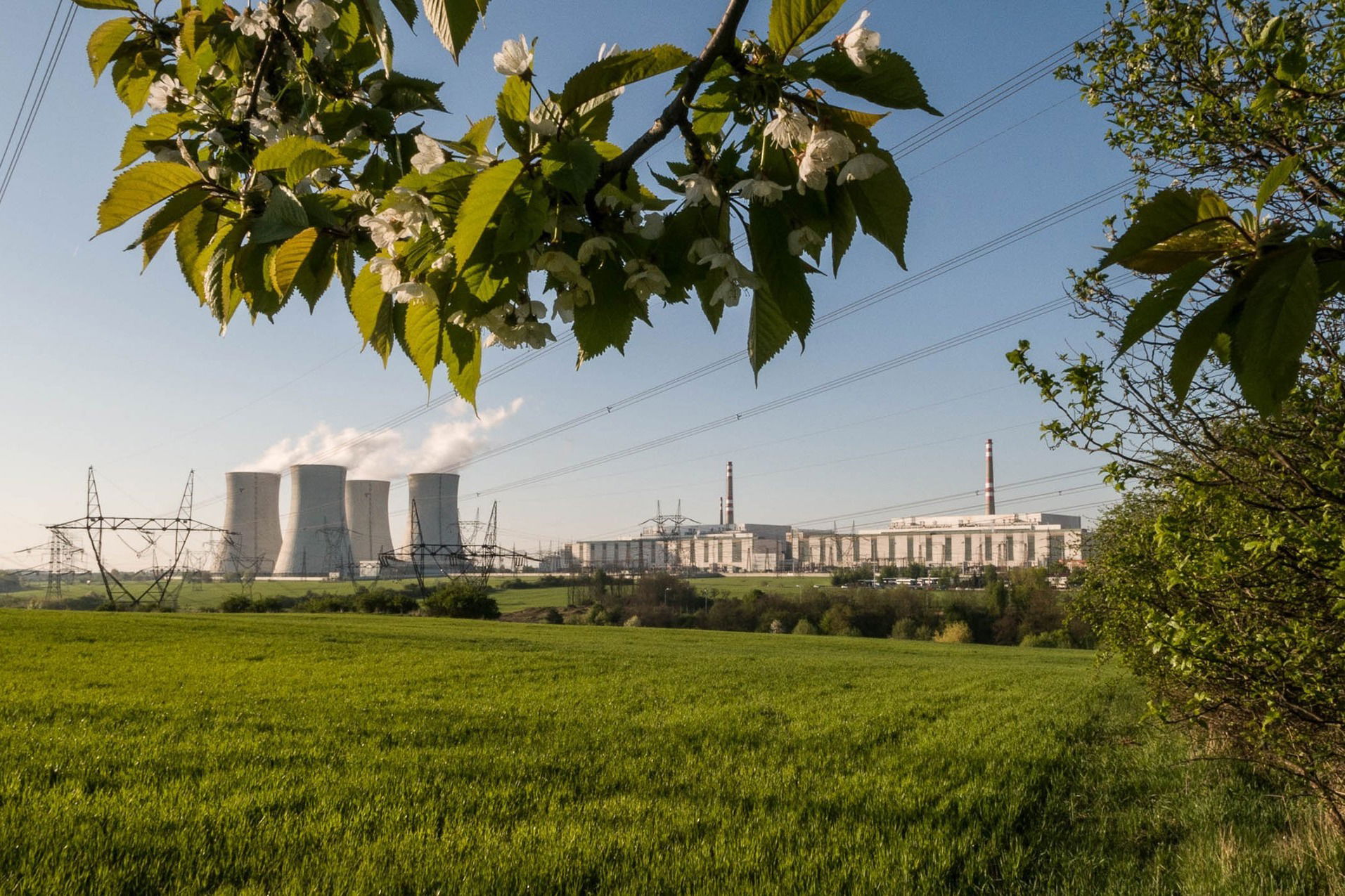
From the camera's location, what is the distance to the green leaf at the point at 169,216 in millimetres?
882

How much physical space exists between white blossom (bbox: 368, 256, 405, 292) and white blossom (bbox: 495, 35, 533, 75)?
0.22m

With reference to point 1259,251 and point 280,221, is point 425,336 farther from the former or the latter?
point 1259,251

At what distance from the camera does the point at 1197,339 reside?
0.58 meters

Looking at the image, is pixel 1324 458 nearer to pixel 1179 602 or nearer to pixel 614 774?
pixel 1179 602

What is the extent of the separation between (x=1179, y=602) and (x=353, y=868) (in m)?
4.21

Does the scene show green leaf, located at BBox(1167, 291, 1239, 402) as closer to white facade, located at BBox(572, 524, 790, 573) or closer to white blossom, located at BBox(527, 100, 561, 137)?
white blossom, located at BBox(527, 100, 561, 137)

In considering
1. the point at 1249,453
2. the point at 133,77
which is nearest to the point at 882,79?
the point at 133,77

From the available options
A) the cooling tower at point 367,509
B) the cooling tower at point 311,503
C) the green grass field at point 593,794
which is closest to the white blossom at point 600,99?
the green grass field at point 593,794

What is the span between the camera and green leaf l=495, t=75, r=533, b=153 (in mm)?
692

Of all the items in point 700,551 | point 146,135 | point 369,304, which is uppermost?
point 146,135

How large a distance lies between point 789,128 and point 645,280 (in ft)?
0.67

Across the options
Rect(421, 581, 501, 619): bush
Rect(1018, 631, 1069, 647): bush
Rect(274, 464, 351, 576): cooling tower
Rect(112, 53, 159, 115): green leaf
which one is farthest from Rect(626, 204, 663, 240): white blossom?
Rect(274, 464, 351, 576): cooling tower

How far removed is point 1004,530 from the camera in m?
70.2

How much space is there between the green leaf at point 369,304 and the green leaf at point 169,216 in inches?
8.0
